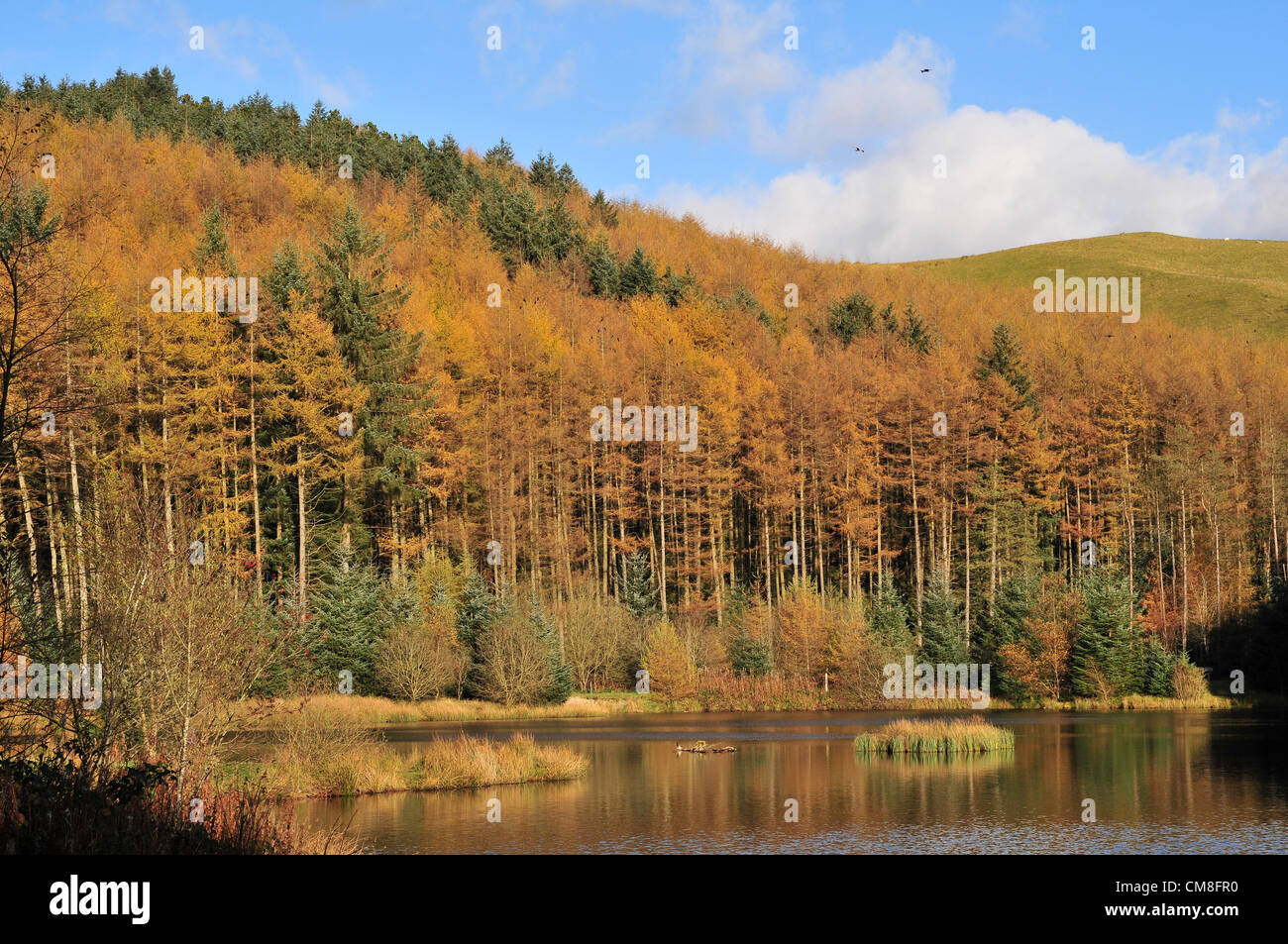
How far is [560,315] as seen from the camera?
78312 millimetres

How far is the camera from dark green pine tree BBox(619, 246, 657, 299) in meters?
86.3

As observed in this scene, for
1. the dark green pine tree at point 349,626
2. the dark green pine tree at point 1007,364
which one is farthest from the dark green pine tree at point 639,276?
the dark green pine tree at point 349,626

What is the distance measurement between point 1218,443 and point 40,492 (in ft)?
222

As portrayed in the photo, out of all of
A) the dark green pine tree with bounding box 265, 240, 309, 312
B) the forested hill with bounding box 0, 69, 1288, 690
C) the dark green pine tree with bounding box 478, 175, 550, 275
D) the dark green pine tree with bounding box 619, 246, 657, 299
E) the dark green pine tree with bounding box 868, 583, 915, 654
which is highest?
the dark green pine tree with bounding box 478, 175, 550, 275

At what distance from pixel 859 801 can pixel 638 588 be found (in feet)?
110

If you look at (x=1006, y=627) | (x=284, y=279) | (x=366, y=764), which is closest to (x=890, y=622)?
(x=1006, y=627)

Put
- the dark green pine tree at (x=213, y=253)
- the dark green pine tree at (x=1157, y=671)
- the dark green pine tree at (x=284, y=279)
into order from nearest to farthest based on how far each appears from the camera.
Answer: the dark green pine tree at (x=1157, y=671)
the dark green pine tree at (x=284, y=279)
the dark green pine tree at (x=213, y=253)

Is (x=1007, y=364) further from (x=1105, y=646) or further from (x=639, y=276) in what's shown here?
(x=639, y=276)

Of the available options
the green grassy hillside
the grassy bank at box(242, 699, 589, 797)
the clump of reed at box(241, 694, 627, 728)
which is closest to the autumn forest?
the clump of reed at box(241, 694, 627, 728)

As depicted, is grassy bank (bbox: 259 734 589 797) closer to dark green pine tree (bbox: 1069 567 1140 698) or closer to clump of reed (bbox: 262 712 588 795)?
clump of reed (bbox: 262 712 588 795)

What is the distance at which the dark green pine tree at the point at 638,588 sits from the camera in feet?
197

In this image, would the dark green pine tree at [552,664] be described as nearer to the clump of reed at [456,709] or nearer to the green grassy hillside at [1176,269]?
the clump of reed at [456,709]

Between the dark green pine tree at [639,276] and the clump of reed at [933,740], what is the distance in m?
52.4

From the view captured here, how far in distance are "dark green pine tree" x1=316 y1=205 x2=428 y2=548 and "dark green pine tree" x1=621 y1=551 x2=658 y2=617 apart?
43.4 ft
